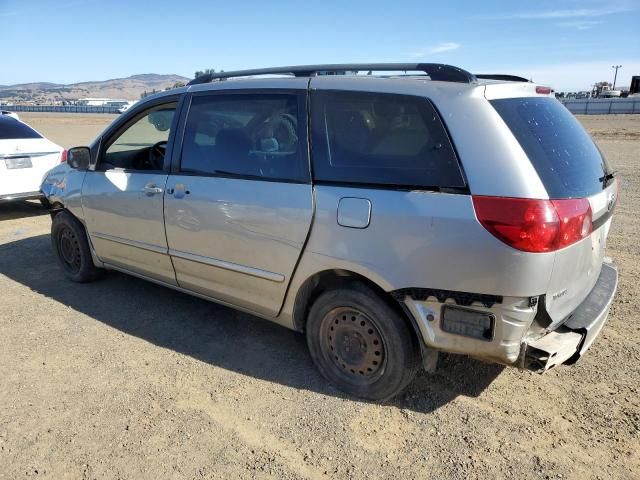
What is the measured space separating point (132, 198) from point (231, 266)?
3.89ft

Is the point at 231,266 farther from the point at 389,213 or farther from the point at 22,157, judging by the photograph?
the point at 22,157

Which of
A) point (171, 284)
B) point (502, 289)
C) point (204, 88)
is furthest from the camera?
point (171, 284)

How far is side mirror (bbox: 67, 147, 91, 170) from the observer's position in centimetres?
451

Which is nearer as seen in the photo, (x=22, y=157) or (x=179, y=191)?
(x=179, y=191)

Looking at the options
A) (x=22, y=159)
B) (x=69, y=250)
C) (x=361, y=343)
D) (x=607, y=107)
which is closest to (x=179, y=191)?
(x=361, y=343)

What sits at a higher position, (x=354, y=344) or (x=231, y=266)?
(x=231, y=266)

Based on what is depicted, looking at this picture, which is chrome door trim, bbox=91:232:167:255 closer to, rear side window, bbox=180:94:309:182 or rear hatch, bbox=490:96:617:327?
rear side window, bbox=180:94:309:182

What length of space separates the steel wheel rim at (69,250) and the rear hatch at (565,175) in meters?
4.08

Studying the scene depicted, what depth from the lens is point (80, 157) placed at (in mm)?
4531

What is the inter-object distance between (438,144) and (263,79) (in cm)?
144

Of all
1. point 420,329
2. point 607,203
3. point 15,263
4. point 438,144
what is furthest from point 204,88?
point 15,263

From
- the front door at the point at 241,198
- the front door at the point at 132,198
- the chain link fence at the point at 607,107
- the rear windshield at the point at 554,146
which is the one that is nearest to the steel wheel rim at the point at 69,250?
the front door at the point at 132,198

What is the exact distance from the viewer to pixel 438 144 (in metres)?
2.59

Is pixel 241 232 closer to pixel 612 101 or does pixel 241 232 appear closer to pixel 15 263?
pixel 15 263
